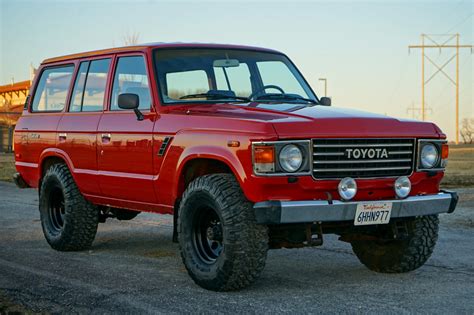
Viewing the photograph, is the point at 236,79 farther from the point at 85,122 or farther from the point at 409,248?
the point at 409,248

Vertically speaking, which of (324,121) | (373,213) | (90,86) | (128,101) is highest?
(90,86)

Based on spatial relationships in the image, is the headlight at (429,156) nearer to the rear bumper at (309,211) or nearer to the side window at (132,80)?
the rear bumper at (309,211)

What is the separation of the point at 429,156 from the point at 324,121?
109cm

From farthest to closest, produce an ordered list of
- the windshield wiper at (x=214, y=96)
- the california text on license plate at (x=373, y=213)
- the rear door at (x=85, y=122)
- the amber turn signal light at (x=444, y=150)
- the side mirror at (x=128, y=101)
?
the rear door at (x=85, y=122) < the windshield wiper at (x=214, y=96) < the side mirror at (x=128, y=101) < the amber turn signal light at (x=444, y=150) < the california text on license plate at (x=373, y=213)

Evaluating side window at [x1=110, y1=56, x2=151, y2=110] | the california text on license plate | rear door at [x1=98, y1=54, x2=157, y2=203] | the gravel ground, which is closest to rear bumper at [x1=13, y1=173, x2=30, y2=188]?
the gravel ground

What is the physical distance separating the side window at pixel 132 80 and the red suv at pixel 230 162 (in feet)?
0.05

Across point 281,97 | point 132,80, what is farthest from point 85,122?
point 281,97

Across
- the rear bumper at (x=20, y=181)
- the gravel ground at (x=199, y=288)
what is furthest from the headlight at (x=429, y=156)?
the rear bumper at (x=20, y=181)

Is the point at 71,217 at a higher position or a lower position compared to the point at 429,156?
lower

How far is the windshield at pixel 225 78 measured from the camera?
7.32m

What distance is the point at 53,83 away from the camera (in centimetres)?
920

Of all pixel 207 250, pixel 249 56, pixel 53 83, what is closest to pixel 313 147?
pixel 207 250

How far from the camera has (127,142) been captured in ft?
24.2

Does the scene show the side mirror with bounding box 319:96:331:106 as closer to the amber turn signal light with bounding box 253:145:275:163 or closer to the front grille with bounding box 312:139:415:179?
the front grille with bounding box 312:139:415:179
